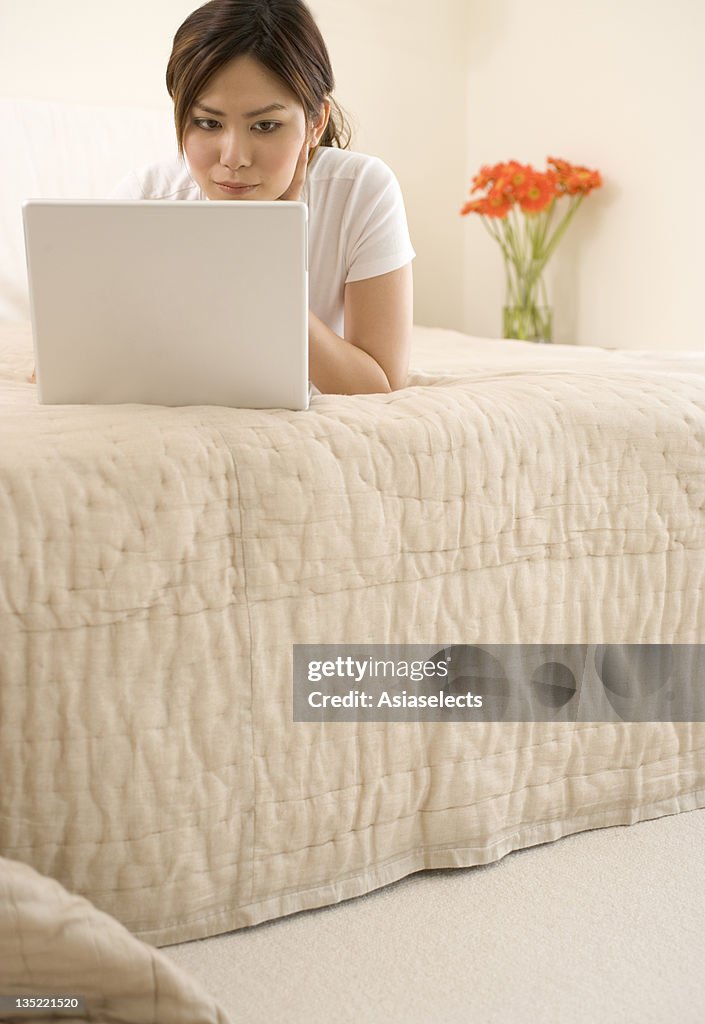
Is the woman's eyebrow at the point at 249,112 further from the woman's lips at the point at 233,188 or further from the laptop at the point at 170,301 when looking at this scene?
the laptop at the point at 170,301

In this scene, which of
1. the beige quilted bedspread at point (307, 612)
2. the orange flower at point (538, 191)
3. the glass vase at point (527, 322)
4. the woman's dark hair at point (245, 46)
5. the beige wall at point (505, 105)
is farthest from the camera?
the glass vase at point (527, 322)

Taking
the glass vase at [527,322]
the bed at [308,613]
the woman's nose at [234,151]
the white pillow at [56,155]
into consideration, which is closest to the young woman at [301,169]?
the woman's nose at [234,151]

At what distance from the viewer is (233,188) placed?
1.24 m

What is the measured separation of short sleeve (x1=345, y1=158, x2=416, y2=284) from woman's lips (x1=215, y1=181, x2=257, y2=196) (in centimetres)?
17

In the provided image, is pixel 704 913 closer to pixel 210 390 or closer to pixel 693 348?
pixel 210 390

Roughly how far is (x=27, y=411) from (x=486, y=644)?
490mm

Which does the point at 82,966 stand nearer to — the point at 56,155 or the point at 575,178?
the point at 56,155

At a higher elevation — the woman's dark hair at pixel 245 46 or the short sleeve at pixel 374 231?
the woman's dark hair at pixel 245 46

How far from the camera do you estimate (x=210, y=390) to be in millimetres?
966

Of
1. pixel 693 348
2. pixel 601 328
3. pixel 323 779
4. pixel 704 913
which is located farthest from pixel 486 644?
pixel 601 328

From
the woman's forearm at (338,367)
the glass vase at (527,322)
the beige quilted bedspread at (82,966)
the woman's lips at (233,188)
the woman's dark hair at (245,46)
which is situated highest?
the woman's dark hair at (245,46)

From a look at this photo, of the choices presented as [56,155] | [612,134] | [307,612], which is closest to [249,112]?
[307,612]

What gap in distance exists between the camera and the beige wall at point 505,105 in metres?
2.59

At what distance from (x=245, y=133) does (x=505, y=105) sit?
2.26 meters
